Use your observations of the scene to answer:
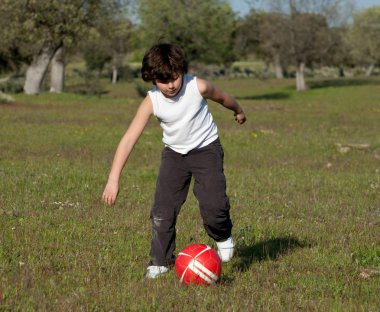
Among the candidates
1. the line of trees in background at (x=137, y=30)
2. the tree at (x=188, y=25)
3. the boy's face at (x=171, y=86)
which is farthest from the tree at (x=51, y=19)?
the boy's face at (x=171, y=86)

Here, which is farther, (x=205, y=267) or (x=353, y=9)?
→ (x=353, y=9)

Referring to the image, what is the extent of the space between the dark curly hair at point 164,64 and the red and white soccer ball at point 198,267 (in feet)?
5.18

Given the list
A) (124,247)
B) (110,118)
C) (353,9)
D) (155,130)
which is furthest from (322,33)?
(124,247)

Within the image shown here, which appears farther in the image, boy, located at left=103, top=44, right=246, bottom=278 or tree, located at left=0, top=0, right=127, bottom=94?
tree, located at left=0, top=0, right=127, bottom=94

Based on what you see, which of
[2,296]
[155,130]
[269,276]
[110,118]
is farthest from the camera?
[110,118]

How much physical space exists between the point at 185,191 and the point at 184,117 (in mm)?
792

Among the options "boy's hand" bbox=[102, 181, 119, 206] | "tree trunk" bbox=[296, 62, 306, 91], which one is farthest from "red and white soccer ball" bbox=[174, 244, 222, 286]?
"tree trunk" bbox=[296, 62, 306, 91]

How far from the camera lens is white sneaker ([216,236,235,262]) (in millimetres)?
7293

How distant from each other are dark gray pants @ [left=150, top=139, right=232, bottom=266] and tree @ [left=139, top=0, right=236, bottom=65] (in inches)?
1981

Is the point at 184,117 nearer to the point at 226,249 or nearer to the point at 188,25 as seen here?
the point at 226,249

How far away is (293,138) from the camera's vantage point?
2298 cm

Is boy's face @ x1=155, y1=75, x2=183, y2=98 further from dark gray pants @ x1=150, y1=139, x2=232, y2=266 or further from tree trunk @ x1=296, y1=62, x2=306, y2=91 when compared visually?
tree trunk @ x1=296, y1=62, x2=306, y2=91

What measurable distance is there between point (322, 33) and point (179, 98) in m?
60.3

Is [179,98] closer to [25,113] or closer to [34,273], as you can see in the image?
[34,273]
